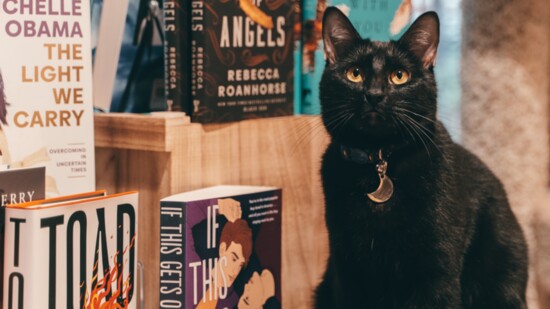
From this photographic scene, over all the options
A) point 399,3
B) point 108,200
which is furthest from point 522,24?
point 108,200

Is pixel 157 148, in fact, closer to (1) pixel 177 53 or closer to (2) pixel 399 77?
(1) pixel 177 53

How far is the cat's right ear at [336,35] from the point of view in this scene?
112 cm

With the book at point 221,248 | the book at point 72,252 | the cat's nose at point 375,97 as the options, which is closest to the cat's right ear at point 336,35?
the cat's nose at point 375,97

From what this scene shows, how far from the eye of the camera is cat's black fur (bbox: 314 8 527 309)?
3.49 feet

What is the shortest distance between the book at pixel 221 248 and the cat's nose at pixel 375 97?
265 millimetres

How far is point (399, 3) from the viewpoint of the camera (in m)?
1.45

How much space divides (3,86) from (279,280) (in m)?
0.53

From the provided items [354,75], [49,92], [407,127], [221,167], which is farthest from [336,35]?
[49,92]

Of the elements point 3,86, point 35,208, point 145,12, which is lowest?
point 35,208

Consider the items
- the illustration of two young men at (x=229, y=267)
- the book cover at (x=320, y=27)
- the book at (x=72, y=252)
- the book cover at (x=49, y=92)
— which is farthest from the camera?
the book cover at (x=320, y=27)

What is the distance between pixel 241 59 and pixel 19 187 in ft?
1.36

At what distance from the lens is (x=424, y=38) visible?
109cm

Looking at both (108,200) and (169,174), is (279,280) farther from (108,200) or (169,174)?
(108,200)

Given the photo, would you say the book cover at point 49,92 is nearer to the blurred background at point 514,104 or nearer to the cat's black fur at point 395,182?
the cat's black fur at point 395,182
